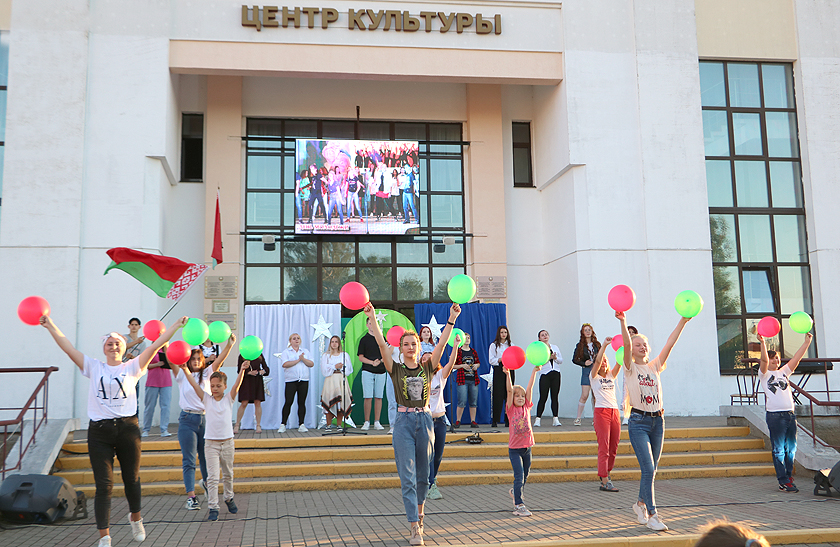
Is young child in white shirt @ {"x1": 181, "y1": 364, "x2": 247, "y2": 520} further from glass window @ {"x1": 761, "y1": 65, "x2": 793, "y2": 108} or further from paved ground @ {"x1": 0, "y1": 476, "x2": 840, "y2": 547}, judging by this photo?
glass window @ {"x1": 761, "y1": 65, "x2": 793, "y2": 108}

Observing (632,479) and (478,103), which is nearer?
(632,479)

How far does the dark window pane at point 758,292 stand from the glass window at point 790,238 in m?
0.60

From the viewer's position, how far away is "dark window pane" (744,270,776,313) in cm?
1556

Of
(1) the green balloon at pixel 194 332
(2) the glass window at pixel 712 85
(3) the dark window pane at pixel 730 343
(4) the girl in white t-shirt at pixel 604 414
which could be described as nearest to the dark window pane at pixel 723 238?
(3) the dark window pane at pixel 730 343

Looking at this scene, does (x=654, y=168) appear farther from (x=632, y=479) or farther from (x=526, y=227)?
(x=632, y=479)

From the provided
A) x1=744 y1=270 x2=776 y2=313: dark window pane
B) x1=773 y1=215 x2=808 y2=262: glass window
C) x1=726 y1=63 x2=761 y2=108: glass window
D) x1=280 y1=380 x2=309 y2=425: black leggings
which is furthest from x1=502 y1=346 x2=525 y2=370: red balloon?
x1=726 y1=63 x2=761 y2=108: glass window

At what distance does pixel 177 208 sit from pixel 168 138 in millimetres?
2015

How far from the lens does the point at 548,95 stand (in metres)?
16.1

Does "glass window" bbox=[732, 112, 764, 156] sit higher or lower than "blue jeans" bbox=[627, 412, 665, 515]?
higher

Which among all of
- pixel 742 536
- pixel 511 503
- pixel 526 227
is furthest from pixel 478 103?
pixel 742 536

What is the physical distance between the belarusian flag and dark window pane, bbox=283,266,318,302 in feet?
15.6

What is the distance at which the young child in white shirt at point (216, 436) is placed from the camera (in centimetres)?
749

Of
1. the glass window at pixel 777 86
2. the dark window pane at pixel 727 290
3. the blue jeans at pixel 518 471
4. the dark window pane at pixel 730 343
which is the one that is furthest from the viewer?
the glass window at pixel 777 86

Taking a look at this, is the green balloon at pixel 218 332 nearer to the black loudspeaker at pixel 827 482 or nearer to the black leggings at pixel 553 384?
the black leggings at pixel 553 384
